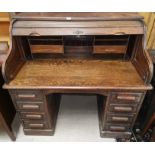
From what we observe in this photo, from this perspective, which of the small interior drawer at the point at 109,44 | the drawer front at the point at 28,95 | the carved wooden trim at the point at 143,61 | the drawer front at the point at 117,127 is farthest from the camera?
the drawer front at the point at 117,127

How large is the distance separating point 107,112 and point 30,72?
2.57 ft

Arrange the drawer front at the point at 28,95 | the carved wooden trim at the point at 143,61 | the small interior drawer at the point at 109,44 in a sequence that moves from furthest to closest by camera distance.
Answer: the small interior drawer at the point at 109,44, the drawer front at the point at 28,95, the carved wooden trim at the point at 143,61

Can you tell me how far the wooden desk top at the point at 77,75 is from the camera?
1231 millimetres

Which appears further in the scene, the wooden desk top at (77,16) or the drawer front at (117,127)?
the drawer front at (117,127)

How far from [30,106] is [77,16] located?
34.4 inches

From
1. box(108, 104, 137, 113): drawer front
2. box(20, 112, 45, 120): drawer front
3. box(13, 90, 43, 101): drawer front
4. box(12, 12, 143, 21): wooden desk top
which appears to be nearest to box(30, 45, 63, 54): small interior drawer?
box(12, 12, 143, 21): wooden desk top

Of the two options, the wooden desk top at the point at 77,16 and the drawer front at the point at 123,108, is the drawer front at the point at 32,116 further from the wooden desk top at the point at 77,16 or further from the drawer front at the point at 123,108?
the wooden desk top at the point at 77,16

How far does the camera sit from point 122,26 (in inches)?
49.1

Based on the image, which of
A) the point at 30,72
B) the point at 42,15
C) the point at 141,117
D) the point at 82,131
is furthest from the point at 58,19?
the point at 141,117

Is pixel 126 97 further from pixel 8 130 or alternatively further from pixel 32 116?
pixel 8 130

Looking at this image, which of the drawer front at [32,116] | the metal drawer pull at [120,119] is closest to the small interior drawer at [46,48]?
the drawer front at [32,116]

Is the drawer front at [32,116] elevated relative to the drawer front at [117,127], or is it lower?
elevated

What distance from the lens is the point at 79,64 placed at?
4.86 ft
